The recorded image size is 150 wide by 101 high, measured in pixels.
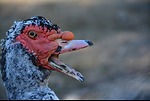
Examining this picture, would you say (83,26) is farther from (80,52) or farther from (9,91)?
(9,91)

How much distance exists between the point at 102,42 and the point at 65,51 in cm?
510

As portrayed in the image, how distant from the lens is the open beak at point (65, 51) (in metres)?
4.88

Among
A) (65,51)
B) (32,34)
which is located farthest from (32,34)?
(65,51)

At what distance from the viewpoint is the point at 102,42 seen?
32.8 ft

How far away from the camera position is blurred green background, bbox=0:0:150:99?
27.0 ft

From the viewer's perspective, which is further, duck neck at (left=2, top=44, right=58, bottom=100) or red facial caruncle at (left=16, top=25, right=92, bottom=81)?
red facial caruncle at (left=16, top=25, right=92, bottom=81)

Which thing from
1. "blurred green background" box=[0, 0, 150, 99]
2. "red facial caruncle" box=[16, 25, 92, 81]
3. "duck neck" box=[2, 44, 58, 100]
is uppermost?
"blurred green background" box=[0, 0, 150, 99]

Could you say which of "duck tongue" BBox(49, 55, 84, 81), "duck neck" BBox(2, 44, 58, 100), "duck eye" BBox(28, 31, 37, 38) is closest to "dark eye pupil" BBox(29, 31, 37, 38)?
"duck eye" BBox(28, 31, 37, 38)

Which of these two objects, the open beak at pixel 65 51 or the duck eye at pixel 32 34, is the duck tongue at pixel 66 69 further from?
the duck eye at pixel 32 34

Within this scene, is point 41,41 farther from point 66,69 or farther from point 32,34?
point 66,69

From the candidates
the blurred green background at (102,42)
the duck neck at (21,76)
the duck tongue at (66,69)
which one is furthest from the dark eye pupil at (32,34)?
the blurred green background at (102,42)

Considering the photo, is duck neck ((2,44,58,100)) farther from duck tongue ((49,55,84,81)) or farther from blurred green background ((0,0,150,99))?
blurred green background ((0,0,150,99))

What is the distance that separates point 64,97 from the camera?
27.4 feet

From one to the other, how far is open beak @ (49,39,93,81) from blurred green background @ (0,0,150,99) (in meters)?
2.45
